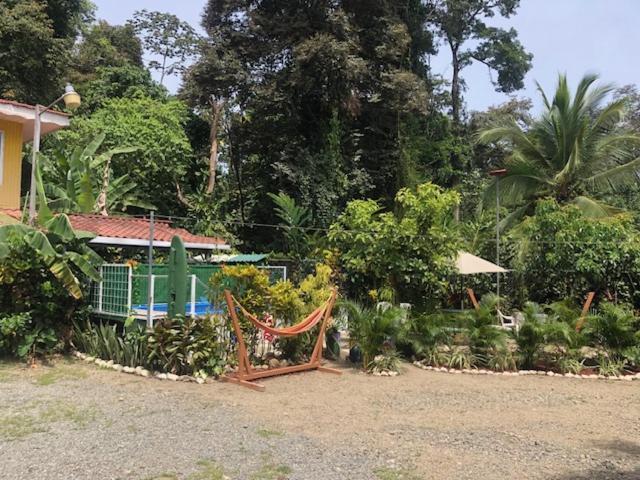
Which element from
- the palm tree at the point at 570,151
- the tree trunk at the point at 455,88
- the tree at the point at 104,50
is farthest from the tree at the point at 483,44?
the tree at the point at 104,50

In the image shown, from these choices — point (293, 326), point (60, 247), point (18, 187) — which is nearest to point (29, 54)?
point (18, 187)

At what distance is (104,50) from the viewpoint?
29.1m

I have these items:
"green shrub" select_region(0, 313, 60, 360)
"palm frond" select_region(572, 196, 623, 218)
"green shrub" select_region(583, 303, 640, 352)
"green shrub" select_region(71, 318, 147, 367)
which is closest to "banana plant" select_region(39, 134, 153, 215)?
"green shrub" select_region(0, 313, 60, 360)

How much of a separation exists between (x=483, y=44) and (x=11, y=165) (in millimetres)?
23832

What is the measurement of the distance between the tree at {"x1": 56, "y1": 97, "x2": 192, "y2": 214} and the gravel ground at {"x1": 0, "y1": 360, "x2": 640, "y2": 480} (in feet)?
44.9

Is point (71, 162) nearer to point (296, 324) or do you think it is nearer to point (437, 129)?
point (296, 324)

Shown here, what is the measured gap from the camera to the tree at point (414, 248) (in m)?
12.5

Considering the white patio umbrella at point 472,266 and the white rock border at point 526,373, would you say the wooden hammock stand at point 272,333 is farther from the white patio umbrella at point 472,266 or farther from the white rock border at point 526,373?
the white patio umbrella at point 472,266

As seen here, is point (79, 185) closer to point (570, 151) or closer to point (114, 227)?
point (114, 227)

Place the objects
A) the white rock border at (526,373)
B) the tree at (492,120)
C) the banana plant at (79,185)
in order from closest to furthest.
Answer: the white rock border at (526,373) → the banana plant at (79,185) → the tree at (492,120)

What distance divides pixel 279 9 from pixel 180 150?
704 cm

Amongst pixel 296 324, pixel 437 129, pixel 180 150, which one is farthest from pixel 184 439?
pixel 437 129

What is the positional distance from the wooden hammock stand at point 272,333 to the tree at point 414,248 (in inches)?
120

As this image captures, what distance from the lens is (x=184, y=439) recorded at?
5.55 m
